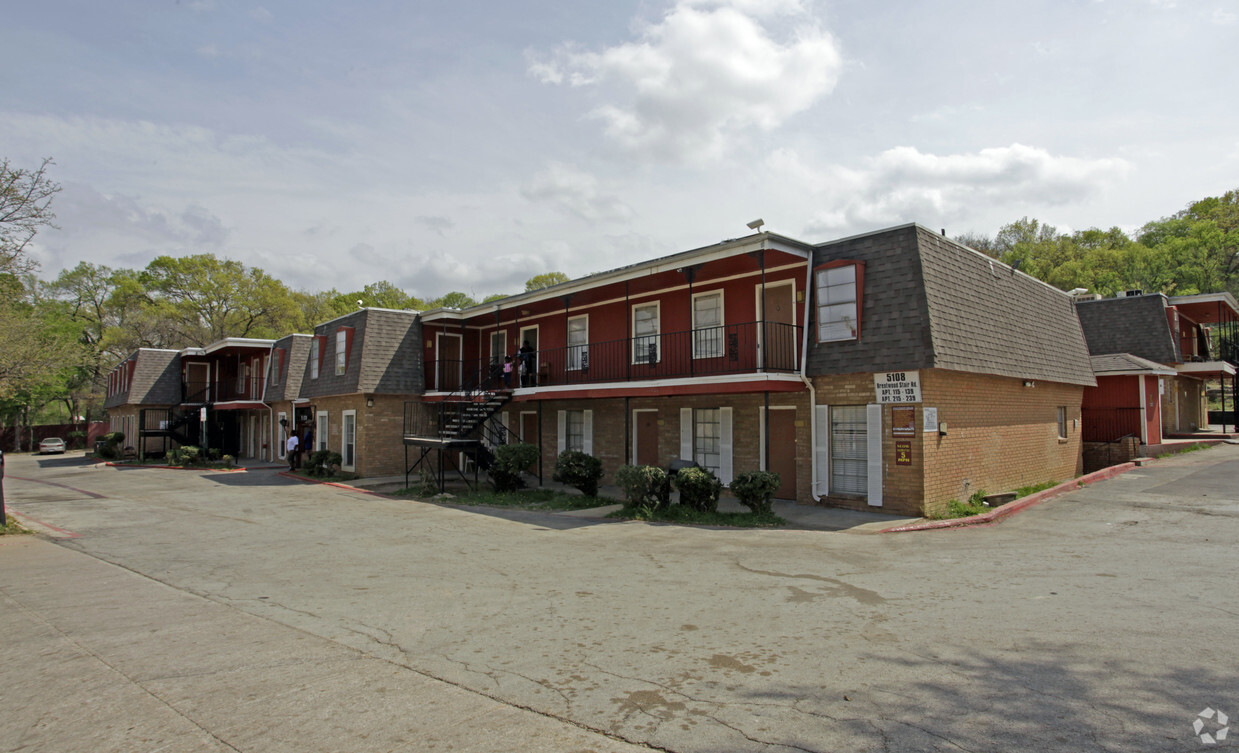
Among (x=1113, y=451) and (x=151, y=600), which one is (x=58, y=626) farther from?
(x=1113, y=451)

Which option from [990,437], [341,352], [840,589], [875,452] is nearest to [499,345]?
[341,352]

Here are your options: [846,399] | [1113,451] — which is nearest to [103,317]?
[846,399]

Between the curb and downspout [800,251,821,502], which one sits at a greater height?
downspout [800,251,821,502]

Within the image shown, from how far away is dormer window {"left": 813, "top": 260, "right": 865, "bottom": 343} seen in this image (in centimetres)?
1415

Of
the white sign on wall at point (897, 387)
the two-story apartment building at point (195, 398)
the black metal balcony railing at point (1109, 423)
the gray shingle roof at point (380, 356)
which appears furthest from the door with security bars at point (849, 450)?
the two-story apartment building at point (195, 398)

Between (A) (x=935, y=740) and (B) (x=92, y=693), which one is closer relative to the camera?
(A) (x=935, y=740)

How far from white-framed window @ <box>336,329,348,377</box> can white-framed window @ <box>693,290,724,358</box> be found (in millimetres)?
14267

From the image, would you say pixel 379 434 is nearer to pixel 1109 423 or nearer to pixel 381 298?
pixel 1109 423

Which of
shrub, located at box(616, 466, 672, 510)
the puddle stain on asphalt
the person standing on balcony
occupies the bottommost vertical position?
the puddle stain on asphalt

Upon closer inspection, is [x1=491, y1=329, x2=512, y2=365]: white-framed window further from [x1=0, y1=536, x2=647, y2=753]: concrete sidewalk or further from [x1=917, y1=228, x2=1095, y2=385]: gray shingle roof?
[x1=0, y1=536, x2=647, y2=753]: concrete sidewalk

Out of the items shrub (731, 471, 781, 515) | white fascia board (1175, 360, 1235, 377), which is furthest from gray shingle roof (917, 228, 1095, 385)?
white fascia board (1175, 360, 1235, 377)

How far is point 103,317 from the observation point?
56281mm

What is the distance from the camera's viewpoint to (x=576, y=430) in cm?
2183

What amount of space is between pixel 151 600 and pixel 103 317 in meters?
61.5
